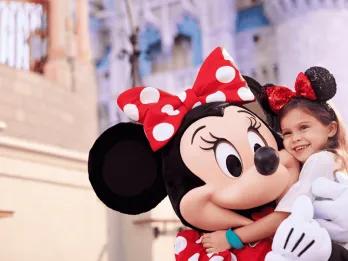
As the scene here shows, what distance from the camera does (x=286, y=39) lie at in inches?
269

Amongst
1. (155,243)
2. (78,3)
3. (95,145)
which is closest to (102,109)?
(78,3)

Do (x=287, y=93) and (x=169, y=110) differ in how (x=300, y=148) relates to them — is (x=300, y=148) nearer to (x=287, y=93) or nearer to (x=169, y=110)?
(x=287, y=93)

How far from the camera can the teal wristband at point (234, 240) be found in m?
1.25

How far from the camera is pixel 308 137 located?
4.14 feet

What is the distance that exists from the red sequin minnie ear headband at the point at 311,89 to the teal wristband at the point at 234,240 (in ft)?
1.10

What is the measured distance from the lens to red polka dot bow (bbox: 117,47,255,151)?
1339mm

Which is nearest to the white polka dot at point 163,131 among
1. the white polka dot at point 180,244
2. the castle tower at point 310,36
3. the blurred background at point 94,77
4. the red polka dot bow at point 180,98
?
the red polka dot bow at point 180,98

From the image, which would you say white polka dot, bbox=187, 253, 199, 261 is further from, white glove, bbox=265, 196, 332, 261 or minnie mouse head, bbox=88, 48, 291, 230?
white glove, bbox=265, 196, 332, 261

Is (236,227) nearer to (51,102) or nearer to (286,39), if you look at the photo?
(51,102)

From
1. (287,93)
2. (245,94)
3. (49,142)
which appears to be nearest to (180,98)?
(245,94)

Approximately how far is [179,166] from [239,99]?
0.22 meters

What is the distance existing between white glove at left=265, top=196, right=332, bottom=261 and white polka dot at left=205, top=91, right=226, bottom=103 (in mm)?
357

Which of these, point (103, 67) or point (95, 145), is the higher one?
point (103, 67)

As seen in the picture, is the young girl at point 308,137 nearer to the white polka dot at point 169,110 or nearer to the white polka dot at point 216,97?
the white polka dot at point 216,97
